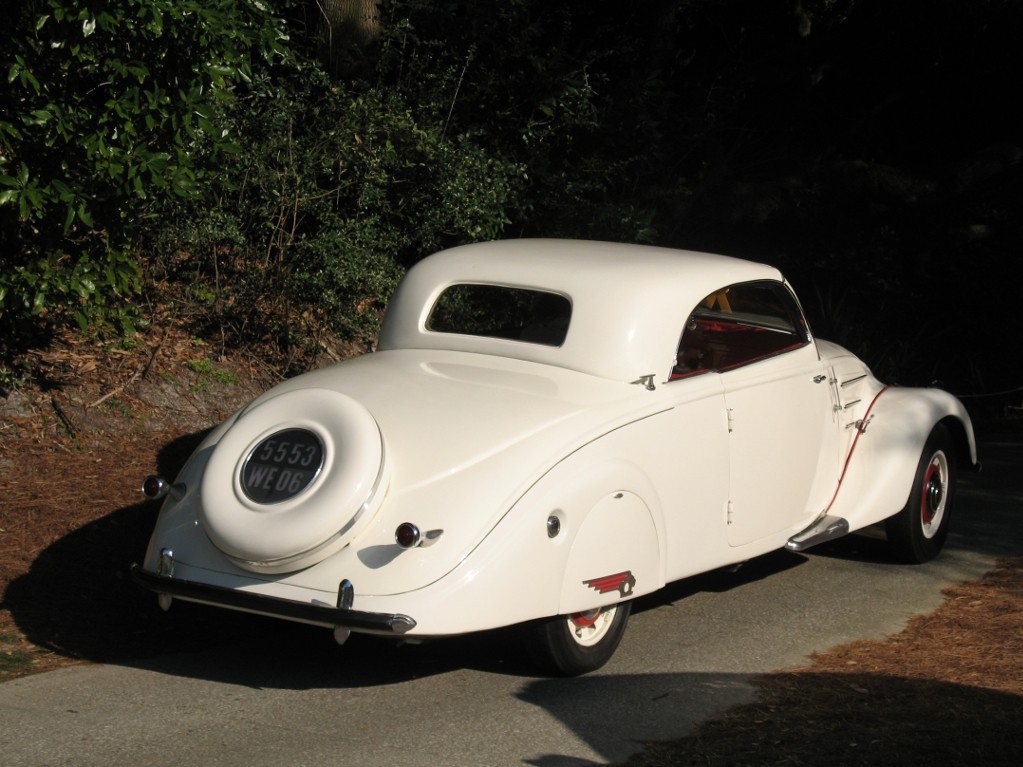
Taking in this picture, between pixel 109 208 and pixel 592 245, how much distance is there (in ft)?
9.73

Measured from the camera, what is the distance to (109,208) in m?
7.78

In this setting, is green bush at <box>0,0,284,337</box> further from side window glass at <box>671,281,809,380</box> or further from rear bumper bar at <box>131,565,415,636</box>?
side window glass at <box>671,281,809,380</box>

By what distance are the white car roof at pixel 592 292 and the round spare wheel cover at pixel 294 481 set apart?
119 cm

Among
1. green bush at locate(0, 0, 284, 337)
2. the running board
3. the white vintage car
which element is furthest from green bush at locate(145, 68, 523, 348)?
the running board

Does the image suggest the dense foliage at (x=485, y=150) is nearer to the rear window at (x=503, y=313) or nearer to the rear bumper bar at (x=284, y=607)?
the rear window at (x=503, y=313)

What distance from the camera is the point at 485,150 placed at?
444 inches

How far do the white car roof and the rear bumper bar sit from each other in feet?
5.64

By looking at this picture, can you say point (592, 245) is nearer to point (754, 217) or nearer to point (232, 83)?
point (232, 83)

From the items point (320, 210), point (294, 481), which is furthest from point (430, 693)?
point (320, 210)

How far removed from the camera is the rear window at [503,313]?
6371 millimetres

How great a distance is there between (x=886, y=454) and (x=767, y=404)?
1.21 meters

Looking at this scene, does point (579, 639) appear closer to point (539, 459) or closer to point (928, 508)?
point (539, 459)

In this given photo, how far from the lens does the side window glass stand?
7039mm

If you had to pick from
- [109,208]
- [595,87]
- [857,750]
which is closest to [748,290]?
[857,750]
